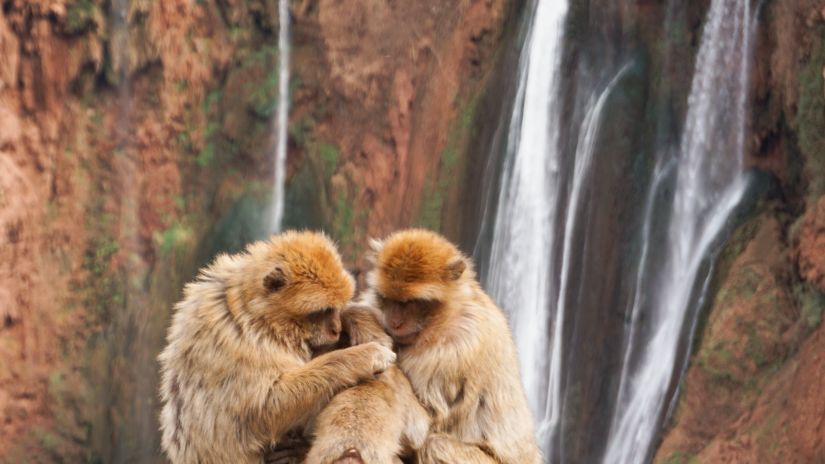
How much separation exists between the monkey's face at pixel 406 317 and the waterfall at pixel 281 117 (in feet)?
40.7

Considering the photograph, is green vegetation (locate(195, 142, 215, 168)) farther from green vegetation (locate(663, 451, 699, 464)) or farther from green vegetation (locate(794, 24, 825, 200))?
green vegetation (locate(794, 24, 825, 200))

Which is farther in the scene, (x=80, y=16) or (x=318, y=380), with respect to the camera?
(x=80, y=16)

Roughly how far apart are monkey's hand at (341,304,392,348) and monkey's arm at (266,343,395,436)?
11.0 inches

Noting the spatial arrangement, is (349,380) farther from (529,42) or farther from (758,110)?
(529,42)

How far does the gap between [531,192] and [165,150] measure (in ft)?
17.7

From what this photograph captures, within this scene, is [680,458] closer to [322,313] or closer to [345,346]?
[345,346]

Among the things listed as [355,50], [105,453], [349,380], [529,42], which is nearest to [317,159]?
[355,50]

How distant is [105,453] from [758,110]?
10118 mm

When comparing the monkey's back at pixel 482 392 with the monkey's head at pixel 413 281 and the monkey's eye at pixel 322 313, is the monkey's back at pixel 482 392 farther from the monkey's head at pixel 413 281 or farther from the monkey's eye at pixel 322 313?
the monkey's eye at pixel 322 313

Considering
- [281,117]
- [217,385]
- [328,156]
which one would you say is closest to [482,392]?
[217,385]

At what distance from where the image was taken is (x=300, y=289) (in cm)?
557

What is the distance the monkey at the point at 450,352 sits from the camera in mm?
5671

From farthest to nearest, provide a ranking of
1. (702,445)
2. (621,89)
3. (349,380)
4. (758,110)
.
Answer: (621,89) → (758,110) → (702,445) → (349,380)

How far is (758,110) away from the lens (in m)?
15.2
